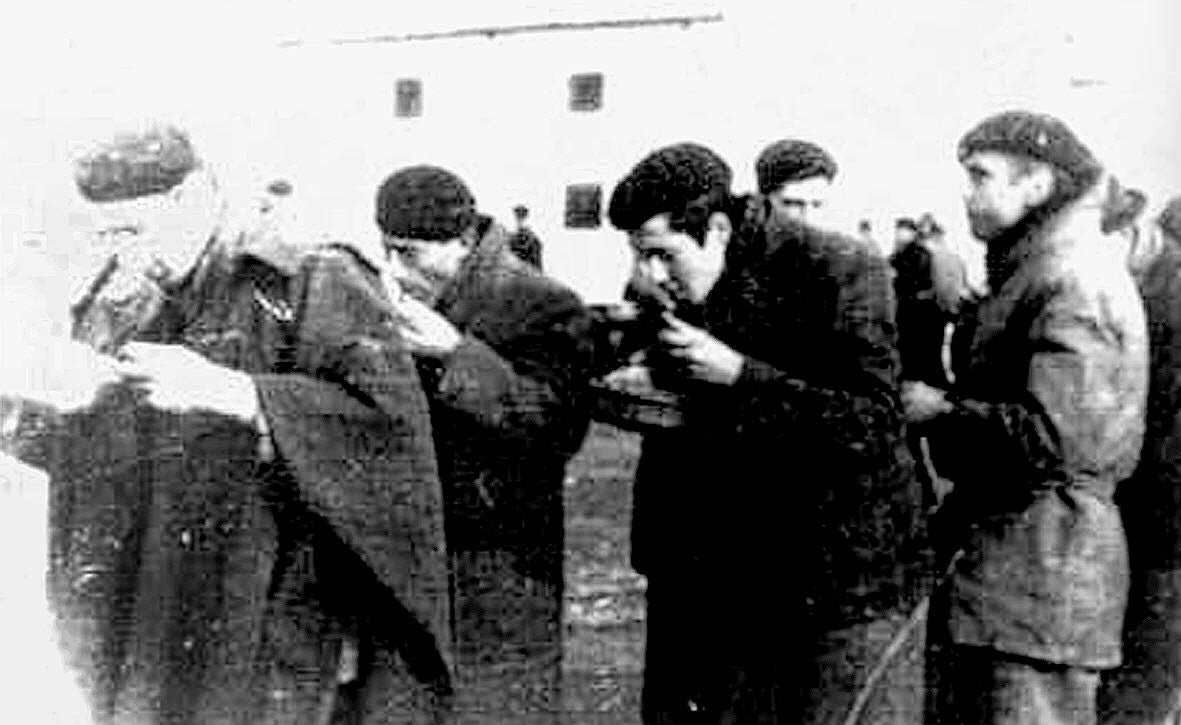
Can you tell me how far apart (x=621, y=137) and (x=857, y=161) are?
47 centimetres

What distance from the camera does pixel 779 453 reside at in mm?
1660

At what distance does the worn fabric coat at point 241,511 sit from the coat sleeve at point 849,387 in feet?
1.05

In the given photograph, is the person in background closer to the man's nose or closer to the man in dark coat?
the man's nose

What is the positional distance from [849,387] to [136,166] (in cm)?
70

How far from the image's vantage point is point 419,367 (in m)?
1.71

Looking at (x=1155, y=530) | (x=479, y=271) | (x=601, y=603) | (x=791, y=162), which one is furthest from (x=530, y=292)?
(x=601, y=603)

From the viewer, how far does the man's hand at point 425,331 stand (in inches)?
65.7

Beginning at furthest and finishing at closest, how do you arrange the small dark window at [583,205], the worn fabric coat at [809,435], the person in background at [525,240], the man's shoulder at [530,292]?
the small dark window at [583,205], the person in background at [525,240], the man's shoulder at [530,292], the worn fabric coat at [809,435]

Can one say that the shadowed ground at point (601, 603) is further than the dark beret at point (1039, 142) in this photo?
Yes

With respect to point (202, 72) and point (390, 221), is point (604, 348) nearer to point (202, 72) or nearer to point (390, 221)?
point (390, 221)

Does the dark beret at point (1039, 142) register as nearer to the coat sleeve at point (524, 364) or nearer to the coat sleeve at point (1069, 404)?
the coat sleeve at point (1069, 404)

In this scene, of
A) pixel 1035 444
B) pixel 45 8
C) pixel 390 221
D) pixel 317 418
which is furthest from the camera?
pixel 390 221

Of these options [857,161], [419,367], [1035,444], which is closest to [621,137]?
[857,161]

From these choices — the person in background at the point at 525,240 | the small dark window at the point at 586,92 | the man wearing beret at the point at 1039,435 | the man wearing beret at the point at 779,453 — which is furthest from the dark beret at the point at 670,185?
the small dark window at the point at 586,92
